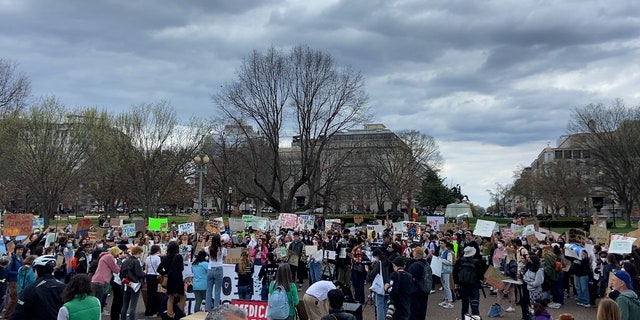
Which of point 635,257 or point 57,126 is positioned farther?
point 57,126

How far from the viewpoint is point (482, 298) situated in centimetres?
1609

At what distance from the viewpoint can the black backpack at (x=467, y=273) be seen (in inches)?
448

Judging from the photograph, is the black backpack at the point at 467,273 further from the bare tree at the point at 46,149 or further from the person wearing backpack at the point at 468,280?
the bare tree at the point at 46,149

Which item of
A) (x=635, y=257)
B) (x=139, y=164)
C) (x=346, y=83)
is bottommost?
(x=635, y=257)

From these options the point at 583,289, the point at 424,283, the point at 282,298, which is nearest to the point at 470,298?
the point at 424,283

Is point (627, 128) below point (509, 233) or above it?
above

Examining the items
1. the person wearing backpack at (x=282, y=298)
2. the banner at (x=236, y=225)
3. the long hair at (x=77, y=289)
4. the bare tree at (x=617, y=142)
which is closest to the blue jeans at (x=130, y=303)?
the person wearing backpack at (x=282, y=298)

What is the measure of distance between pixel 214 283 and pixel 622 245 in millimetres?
11896

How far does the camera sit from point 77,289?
568 centimetres

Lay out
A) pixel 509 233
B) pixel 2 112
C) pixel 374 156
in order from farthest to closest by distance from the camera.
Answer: pixel 374 156, pixel 2 112, pixel 509 233

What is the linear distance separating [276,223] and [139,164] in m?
18.2

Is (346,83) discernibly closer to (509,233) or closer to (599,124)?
(509,233)

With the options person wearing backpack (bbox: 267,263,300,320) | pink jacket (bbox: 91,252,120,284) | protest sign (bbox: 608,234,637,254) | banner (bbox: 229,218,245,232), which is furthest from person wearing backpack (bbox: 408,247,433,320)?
banner (bbox: 229,218,245,232)

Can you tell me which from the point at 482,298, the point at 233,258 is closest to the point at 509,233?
the point at 482,298
